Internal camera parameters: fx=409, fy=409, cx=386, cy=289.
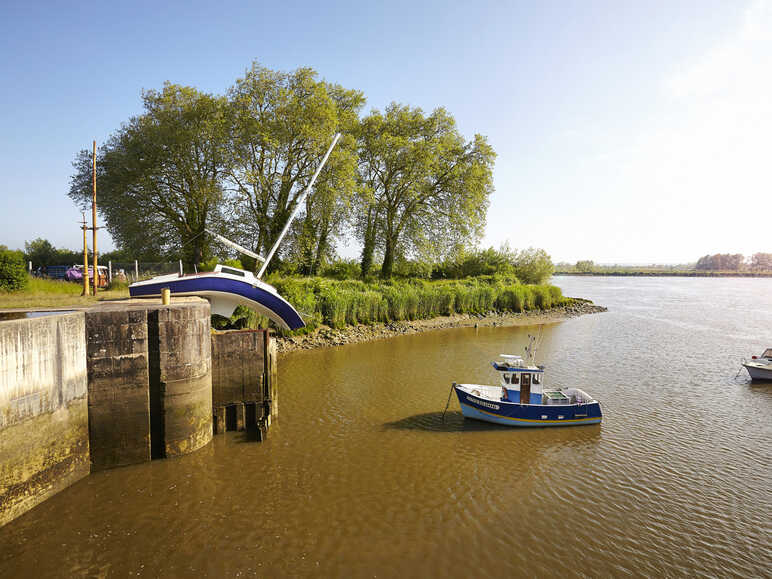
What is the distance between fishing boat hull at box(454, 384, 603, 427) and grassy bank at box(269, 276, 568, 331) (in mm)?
Answer: 13561

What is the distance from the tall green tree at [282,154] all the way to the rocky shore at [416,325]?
28.8 feet

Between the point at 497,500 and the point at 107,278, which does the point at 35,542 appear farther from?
the point at 107,278

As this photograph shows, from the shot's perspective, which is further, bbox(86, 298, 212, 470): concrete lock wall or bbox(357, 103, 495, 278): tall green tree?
bbox(357, 103, 495, 278): tall green tree

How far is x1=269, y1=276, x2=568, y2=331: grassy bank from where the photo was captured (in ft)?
95.0

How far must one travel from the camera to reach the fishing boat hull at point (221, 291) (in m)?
15.7

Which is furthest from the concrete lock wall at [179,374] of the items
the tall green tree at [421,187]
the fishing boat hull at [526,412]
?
the tall green tree at [421,187]

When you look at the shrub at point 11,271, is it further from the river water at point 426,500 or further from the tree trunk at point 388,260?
the tree trunk at point 388,260

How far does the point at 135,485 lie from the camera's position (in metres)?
10.0

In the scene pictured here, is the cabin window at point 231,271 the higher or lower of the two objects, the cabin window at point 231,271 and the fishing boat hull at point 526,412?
the higher

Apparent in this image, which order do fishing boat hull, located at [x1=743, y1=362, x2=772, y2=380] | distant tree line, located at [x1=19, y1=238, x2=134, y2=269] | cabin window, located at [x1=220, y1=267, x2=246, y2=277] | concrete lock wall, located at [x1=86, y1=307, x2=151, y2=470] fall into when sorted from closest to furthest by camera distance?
concrete lock wall, located at [x1=86, y1=307, x2=151, y2=470] → cabin window, located at [x1=220, y1=267, x2=246, y2=277] → fishing boat hull, located at [x1=743, y1=362, x2=772, y2=380] → distant tree line, located at [x1=19, y1=238, x2=134, y2=269]

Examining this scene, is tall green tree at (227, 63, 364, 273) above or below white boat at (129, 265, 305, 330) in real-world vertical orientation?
above

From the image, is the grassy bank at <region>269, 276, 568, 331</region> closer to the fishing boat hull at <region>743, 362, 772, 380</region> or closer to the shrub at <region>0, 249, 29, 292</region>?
the shrub at <region>0, 249, 29, 292</region>

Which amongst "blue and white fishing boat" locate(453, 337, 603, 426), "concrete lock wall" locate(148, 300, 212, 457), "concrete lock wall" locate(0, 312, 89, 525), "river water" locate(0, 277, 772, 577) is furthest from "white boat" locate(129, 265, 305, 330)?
"blue and white fishing boat" locate(453, 337, 603, 426)

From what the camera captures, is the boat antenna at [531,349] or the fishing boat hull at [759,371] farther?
the fishing boat hull at [759,371]
